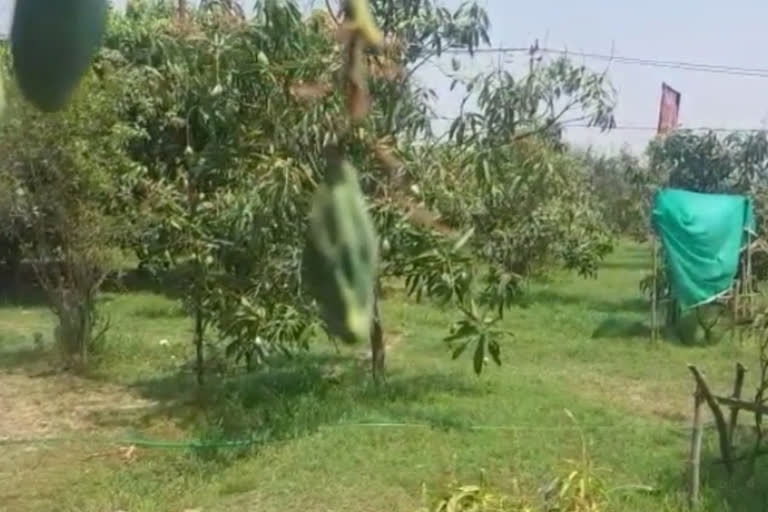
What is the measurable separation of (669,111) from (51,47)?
38.9 ft

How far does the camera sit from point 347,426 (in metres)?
3.99

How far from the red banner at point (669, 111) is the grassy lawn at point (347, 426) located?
17.5ft

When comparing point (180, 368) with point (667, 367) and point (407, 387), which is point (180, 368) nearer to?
point (407, 387)

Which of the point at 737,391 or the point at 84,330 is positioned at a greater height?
the point at 737,391

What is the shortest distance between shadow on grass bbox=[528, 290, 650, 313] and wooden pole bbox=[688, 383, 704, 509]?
5.02 meters

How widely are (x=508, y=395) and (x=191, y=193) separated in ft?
4.74

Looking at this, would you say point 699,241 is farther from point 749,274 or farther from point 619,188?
point 619,188

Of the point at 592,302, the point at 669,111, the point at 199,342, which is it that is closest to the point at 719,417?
the point at 199,342

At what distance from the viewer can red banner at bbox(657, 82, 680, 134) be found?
37.3ft

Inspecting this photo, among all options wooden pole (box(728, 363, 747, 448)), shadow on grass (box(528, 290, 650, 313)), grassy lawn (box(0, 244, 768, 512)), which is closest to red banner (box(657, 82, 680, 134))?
shadow on grass (box(528, 290, 650, 313))

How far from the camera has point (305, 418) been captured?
4094 millimetres

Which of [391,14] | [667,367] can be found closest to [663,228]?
[667,367]

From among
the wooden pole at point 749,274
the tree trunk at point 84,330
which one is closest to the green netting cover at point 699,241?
the wooden pole at point 749,274

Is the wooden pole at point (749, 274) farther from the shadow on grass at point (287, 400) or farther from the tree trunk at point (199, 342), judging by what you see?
the tree trunk at point (199, 342)
